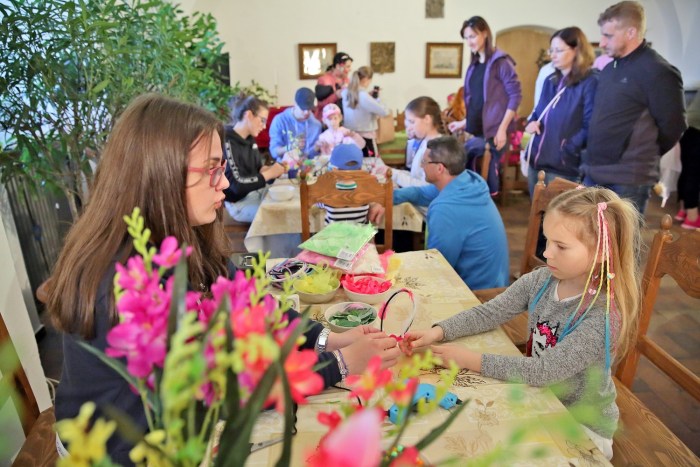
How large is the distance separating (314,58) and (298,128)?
11.3 ft

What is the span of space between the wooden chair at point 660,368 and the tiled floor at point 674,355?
0.92m

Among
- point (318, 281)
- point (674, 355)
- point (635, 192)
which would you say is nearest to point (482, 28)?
point (635, 192)

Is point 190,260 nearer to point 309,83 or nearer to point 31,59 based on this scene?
point 31,59

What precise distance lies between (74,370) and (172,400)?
684mm

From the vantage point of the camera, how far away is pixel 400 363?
109 cm

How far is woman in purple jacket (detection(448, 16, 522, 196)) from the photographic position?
357cm

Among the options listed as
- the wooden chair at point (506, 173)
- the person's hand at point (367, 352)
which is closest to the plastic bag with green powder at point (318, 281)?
the person's hand at point (367, 352)

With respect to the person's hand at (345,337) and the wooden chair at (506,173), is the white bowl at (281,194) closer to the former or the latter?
the person's hand at (345,337)

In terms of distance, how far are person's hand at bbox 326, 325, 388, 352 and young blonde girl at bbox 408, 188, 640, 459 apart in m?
0.11

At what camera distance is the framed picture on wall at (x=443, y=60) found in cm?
696

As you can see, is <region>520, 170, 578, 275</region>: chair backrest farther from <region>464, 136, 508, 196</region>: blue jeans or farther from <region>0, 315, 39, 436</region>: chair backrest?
<region>464, 136, 508, 196</region>: blue jeans

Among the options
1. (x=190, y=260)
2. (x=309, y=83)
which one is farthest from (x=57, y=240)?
(x=309, y=83)

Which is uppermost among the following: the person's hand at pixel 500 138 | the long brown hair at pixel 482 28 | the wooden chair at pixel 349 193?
the long brown hair at pixel 482 28

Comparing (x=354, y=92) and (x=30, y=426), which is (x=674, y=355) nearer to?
(x=30, y=426)
